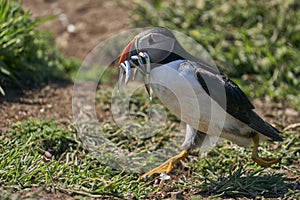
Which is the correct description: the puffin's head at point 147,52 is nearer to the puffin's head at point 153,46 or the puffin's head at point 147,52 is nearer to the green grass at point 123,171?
the puffin's head at point 153,46

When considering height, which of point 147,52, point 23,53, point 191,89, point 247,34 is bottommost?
point 247,34

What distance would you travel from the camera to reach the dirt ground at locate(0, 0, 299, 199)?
6426 millimetres

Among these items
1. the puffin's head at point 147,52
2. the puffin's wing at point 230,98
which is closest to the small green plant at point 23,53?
the puffin's head at point 147,52

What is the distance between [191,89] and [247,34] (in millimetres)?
3589

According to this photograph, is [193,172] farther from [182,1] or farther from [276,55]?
[182,1]

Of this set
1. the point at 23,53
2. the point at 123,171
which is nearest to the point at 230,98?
the point at 123,171

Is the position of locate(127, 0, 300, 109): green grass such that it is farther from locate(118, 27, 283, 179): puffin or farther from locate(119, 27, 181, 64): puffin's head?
locate(119, 27, 181, 64): puffin's head

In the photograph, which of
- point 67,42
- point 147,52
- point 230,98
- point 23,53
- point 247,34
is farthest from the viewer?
point 67,42

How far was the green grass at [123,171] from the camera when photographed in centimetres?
468

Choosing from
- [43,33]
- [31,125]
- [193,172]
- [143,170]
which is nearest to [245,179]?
[193,172]

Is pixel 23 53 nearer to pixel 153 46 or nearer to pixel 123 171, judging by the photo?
pixel 123 171

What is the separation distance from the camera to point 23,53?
708 centimetres

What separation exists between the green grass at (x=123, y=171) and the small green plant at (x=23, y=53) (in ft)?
3.47

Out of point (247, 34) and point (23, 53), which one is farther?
point (247, 34)
